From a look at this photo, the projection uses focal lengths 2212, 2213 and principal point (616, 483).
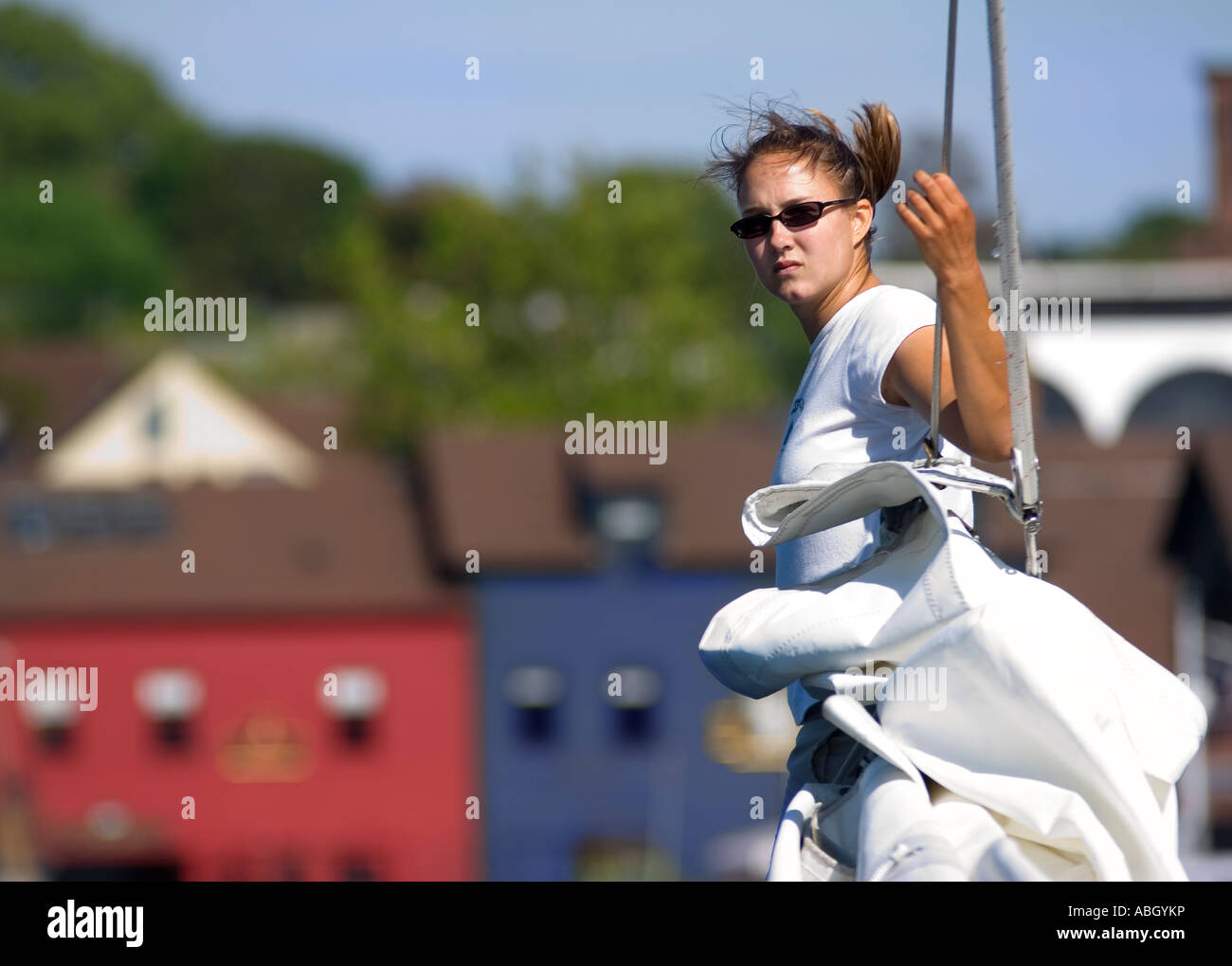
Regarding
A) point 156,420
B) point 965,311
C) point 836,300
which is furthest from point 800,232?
point 156,420

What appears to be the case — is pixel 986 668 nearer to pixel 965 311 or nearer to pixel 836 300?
pixel 965 311

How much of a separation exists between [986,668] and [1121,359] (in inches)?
1865

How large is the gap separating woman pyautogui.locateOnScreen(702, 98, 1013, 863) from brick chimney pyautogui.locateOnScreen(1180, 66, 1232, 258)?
5155cm

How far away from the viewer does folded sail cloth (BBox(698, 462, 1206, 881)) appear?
2467mm

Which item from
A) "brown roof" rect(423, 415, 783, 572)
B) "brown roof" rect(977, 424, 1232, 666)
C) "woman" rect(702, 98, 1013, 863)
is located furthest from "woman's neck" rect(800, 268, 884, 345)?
"brown roof" rect(423, 415, 783, 572)

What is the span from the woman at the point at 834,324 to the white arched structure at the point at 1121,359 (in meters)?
45.9

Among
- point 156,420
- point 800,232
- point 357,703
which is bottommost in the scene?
point 357,703

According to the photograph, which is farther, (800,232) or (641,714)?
(641,714)

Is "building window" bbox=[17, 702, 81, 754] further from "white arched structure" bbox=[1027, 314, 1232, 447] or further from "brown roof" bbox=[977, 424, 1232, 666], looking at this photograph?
"white arched structure" bbox=[1027, 314, 1232, 447]

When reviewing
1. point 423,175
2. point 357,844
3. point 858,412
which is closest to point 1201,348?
point 357,844

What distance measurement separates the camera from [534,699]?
38.5 metres
